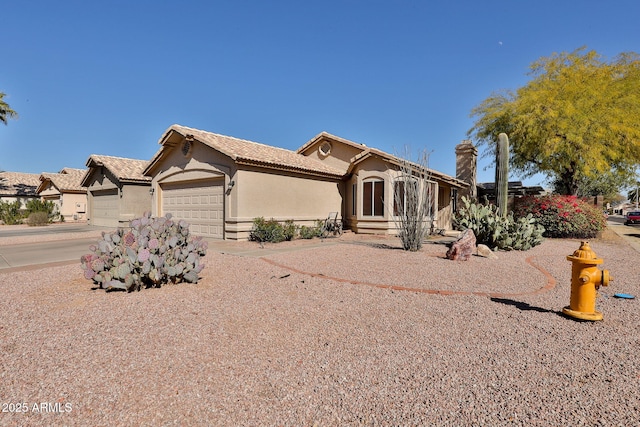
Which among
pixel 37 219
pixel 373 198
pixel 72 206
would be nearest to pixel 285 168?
pixel 373 198

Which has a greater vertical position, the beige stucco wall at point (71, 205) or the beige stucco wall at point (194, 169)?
the beige stucco wall at point (194, 169)

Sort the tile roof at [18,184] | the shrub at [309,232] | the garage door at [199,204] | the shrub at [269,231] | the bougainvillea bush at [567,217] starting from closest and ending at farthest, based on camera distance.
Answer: the shrub at [269,231] < the garage door at [199,204] < the bougainvillea bush at [567,217] < the shrub at [309,232] < the tile roof at [18,184]

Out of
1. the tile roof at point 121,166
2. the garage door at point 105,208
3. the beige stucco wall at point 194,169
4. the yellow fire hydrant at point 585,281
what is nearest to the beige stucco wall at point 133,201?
the tile roof at point 121,166

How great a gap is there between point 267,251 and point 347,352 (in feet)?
23.5

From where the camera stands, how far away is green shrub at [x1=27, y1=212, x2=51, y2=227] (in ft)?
75.4

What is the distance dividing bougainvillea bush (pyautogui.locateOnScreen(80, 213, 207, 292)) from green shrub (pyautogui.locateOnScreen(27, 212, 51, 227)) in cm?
2344

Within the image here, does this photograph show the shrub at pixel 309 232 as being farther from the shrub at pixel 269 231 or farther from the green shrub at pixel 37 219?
the green shrub at pixel 37 219

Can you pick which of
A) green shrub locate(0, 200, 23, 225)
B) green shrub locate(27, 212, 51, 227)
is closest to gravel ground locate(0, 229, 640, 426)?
green shrub locate(27, 212, 51, 227)

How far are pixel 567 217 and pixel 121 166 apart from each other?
968 inches

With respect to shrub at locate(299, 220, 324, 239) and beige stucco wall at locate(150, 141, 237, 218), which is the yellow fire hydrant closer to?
shrub at locate(299, 220, 324, 239)

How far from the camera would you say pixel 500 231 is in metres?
10.2

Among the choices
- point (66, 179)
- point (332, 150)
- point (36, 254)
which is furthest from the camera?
point (66, 179)

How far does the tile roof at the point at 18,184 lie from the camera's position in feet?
123

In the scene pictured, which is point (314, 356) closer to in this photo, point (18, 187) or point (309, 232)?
point (309, 232)
